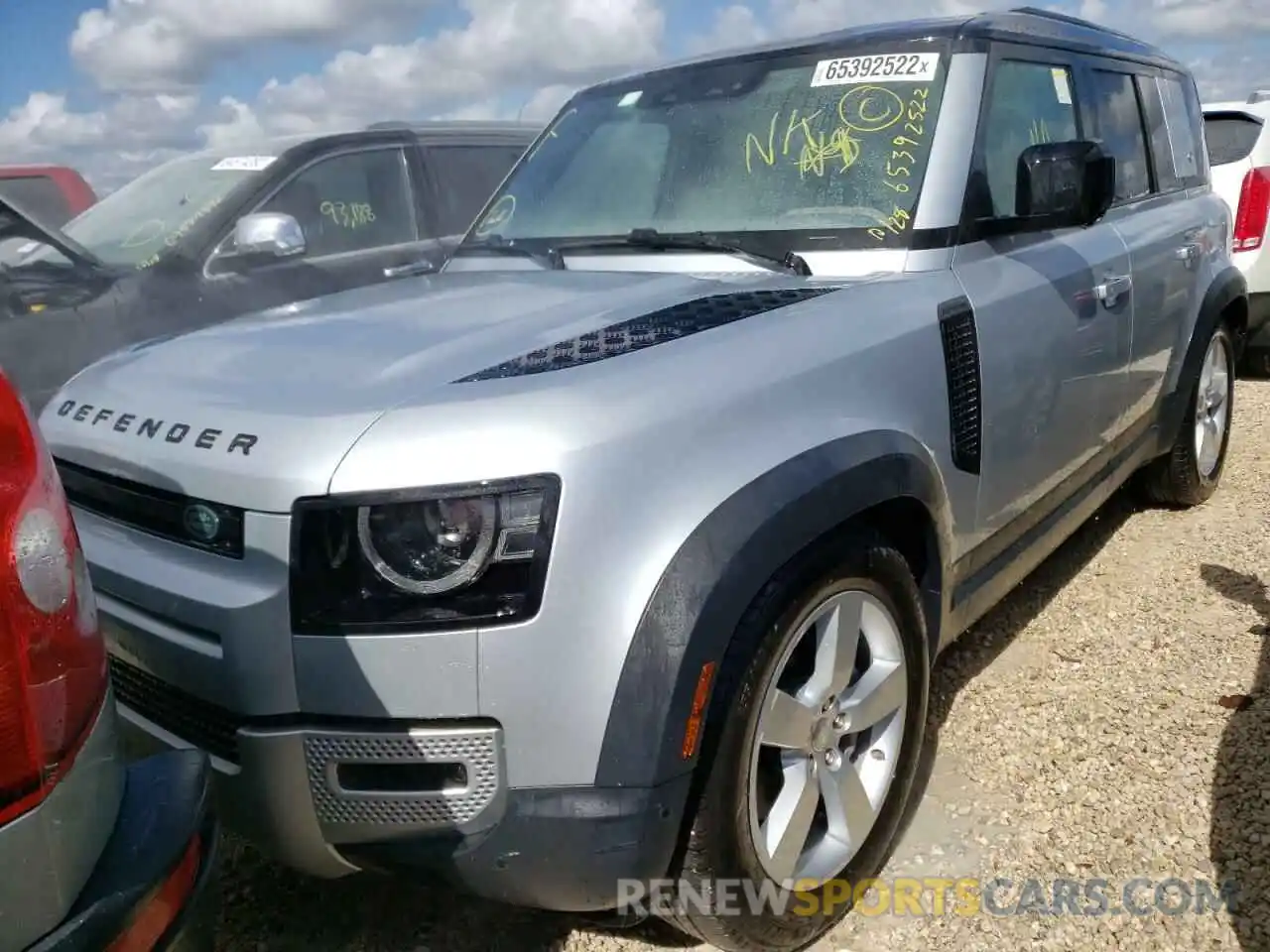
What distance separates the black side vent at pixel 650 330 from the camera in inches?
77.2

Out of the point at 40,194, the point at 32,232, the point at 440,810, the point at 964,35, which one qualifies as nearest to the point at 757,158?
the point at 964,35

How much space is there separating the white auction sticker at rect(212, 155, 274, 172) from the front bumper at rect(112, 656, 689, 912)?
409 centimetres

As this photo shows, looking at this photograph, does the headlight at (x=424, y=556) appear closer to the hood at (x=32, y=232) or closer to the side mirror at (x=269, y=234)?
the side mirror at (x=269, y=234)

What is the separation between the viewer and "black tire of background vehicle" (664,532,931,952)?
6.11 ft

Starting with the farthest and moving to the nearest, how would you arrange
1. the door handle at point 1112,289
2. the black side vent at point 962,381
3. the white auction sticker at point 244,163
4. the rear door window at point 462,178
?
the rear door window at point 462,178 < the white auction sticker at point 244,163 < the door handle at point 1112,289 < the black side vent at point 962,381

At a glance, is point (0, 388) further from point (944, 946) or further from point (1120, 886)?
point (1120, 886)

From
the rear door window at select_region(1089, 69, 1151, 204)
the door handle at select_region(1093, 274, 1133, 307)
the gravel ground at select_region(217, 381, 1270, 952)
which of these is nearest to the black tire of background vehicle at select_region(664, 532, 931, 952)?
the gravel ground at select_region(217, 381, 1270, 952)

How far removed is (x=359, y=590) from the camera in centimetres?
175

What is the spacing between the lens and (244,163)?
538cm

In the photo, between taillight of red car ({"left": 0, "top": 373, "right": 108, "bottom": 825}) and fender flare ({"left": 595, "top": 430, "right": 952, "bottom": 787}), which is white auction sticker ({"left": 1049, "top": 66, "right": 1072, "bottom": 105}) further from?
taillight of red car ({"left": 0, "top": 373, "right": 108, "bottom": 825})

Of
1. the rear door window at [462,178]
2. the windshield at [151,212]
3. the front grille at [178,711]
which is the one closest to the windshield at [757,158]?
the front grille at [178,711]

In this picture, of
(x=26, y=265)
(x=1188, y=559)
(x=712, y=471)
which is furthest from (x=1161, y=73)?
(x=26, y=265)

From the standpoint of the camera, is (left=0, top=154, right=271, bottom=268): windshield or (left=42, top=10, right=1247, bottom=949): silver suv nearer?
(left=42, top=10, right=1247, bottom=949): silver suv

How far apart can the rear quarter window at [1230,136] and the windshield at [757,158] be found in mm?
5356
